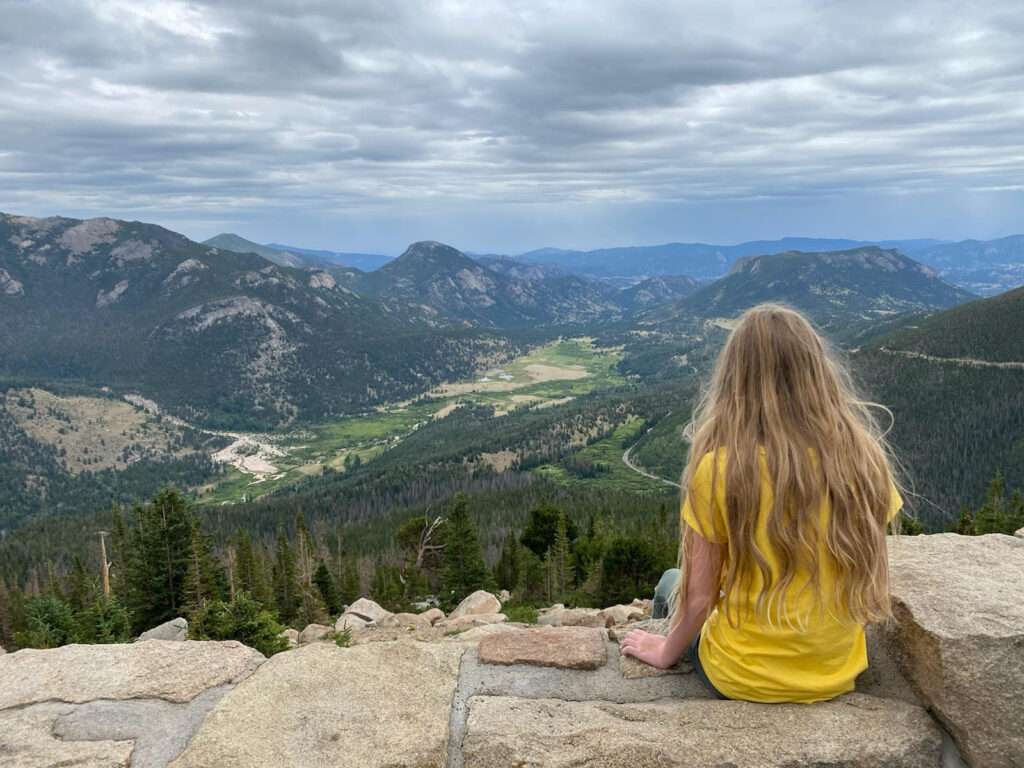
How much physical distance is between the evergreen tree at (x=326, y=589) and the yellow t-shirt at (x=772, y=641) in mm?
40578

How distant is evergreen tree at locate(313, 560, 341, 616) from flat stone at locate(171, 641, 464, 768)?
3836 centimetres

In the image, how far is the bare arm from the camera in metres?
5.39

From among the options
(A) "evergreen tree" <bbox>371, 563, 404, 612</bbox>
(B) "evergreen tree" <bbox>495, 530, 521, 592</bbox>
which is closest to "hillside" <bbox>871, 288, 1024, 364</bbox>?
(B) "evergreen tree" <bbox>495, 530, 521, 592</bbox>

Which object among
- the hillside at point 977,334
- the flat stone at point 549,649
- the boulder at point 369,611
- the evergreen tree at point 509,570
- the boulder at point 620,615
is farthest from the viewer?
the hillside at point 977,334

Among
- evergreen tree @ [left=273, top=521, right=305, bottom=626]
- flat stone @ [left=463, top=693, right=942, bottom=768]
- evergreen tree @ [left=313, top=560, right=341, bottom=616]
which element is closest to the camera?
flat stone @ [left=463, top=693, right=942, bottom=768]

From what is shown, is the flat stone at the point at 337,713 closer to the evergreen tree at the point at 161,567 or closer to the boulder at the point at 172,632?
the boulder at the point at 172,632

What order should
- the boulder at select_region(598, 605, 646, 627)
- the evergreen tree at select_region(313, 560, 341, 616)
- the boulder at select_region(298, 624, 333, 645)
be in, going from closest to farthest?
1. the boulder at select_region(598, 605, 646, 627)
2. the boulder at select_region(298, 624, 333, 645)
3. the evergreen tree at select_region(313, 560, 341, 616)

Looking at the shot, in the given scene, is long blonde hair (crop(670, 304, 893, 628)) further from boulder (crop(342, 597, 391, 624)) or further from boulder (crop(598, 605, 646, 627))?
boulder (crop(342, 597, 391, 624))

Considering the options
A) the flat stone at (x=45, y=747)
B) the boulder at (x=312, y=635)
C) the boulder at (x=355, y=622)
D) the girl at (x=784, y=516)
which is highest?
the girl at (x=784, y=516)

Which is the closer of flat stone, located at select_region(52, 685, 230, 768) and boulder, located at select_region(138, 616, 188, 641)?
flat stone, located at select_region(52, 685, 230, 768)

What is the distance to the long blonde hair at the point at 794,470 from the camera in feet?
16.4

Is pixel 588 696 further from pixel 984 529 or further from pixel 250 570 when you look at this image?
pixel 984 529

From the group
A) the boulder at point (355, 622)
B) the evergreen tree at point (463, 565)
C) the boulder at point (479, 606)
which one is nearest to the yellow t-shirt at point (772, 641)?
the boulder at point (355, 622)

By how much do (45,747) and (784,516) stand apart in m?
6.58
